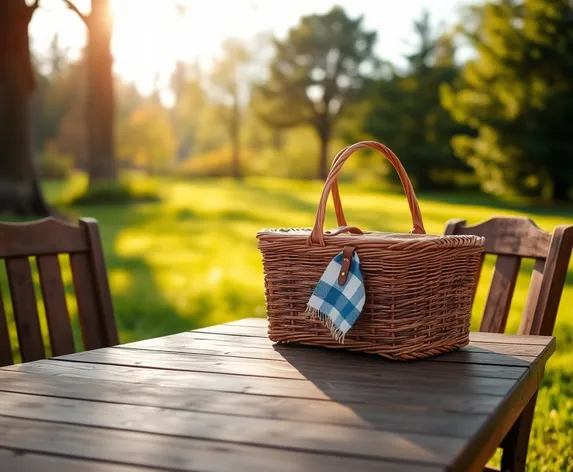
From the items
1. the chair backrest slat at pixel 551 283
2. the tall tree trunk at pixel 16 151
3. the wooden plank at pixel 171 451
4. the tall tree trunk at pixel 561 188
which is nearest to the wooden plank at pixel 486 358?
the chair backrest slat at pixel 551 283

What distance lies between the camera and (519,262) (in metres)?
2.70

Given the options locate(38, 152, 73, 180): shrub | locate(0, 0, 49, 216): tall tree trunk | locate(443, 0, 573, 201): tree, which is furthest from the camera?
locate(38, 152, 73, 180): shrub

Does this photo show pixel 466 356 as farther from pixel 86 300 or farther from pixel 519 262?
pixel 86 300

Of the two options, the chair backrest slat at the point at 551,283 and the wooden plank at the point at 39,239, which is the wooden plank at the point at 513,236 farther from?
the wooden plank at the point at 39,239

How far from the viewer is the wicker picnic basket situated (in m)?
1.85

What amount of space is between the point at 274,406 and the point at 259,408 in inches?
1.2

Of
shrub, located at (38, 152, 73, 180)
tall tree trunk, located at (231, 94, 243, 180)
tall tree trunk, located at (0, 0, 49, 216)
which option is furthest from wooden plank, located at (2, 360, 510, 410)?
tall tree trunk, located at (231, 94, 243, 180)

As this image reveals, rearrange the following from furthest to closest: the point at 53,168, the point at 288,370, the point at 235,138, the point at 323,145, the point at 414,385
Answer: the point at 235,138, the point at 323,145, the point at 53,168, the point at 288,370, the point at 414,385

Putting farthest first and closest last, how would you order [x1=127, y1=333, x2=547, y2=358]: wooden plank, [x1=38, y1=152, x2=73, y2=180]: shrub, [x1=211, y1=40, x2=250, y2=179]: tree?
[x1=211, y1=40, x2=250, y2=179]: tree
[x1=38, y1=152, x2=73, y2=180]: shrub
[x1=127, y1=333, x2=547, y2=358]: wooden plank

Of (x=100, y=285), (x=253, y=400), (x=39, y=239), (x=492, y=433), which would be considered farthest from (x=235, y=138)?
(x=492, y=433)

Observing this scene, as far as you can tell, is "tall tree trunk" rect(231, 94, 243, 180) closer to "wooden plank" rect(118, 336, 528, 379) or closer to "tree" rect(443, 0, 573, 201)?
"tree" rect(443, 0, 573, 201)

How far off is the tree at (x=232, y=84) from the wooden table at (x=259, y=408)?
36842 mm

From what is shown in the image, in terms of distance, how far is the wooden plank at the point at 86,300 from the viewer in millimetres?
2631

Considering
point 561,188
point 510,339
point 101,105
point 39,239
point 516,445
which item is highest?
point 101,105
